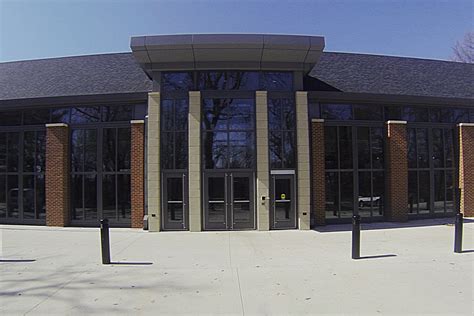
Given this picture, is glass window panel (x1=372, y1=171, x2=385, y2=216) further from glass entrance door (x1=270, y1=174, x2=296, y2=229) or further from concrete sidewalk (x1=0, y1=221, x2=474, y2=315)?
glass entrance door (x1=270, y1=174, x2=296, y2=229)

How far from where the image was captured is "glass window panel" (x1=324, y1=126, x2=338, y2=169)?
44.9 feet

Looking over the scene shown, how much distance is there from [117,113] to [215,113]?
14.8ft

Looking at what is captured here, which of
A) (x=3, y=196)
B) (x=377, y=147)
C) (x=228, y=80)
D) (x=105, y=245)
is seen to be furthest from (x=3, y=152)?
(x=377, y=147)

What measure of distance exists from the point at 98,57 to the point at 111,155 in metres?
8.43

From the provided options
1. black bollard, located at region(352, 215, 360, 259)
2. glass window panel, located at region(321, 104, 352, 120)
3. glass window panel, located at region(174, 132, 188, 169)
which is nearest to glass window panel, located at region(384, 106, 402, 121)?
glass window panel, located at region(321, 104, 352, 120)

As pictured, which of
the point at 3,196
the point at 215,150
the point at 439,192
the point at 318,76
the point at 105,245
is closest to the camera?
the point at 105,245

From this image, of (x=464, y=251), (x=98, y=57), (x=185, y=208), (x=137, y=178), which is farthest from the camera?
(x=98, y=57)

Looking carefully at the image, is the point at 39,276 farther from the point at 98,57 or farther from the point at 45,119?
the point at 98,57

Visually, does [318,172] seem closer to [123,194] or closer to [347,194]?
[347,194]

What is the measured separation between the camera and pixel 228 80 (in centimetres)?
1272

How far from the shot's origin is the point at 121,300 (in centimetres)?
517

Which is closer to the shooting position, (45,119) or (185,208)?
(185,208)

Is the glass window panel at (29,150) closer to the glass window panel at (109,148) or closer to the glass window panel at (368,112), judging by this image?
the glass window panel at (109,148)

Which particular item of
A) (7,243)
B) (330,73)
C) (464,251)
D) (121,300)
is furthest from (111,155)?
(464,251)
